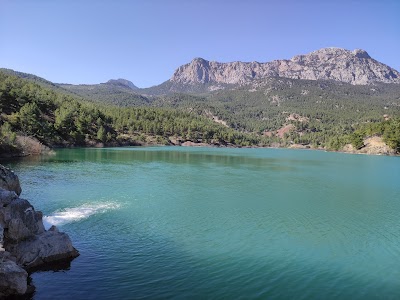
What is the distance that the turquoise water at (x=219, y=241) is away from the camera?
19359 millimetres

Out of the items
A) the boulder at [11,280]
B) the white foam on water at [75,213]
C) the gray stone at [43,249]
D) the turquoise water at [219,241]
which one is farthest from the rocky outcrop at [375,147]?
Answer: the boulder at [11,280]

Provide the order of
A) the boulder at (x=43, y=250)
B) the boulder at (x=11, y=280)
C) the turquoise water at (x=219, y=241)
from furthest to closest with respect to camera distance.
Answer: the boulder at (x=43, y=250)
the turquoise water at (x=219, y=241)
the boulder at (x=11, y=280)

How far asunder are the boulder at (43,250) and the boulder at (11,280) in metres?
3.33

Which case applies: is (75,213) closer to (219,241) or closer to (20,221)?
(20,221)

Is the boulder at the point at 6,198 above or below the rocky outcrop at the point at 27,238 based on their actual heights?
above

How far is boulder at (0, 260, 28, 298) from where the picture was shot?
1666 cm

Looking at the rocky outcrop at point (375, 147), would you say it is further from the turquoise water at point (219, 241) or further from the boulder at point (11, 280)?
the boulder at point (11, 280)

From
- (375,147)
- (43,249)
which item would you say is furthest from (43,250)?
(375,147)

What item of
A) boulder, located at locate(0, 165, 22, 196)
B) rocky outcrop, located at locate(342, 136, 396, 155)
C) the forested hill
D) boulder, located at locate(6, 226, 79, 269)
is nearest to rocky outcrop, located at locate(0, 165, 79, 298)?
boulder, located at locate(6, 226, 79, 269)

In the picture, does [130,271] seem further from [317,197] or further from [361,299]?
[317,197]

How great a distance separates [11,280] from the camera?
16797 mm

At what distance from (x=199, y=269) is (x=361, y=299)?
9.44m

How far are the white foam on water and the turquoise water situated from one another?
0.10 meters

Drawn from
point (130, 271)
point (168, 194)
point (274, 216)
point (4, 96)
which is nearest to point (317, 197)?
point (274, 216)
